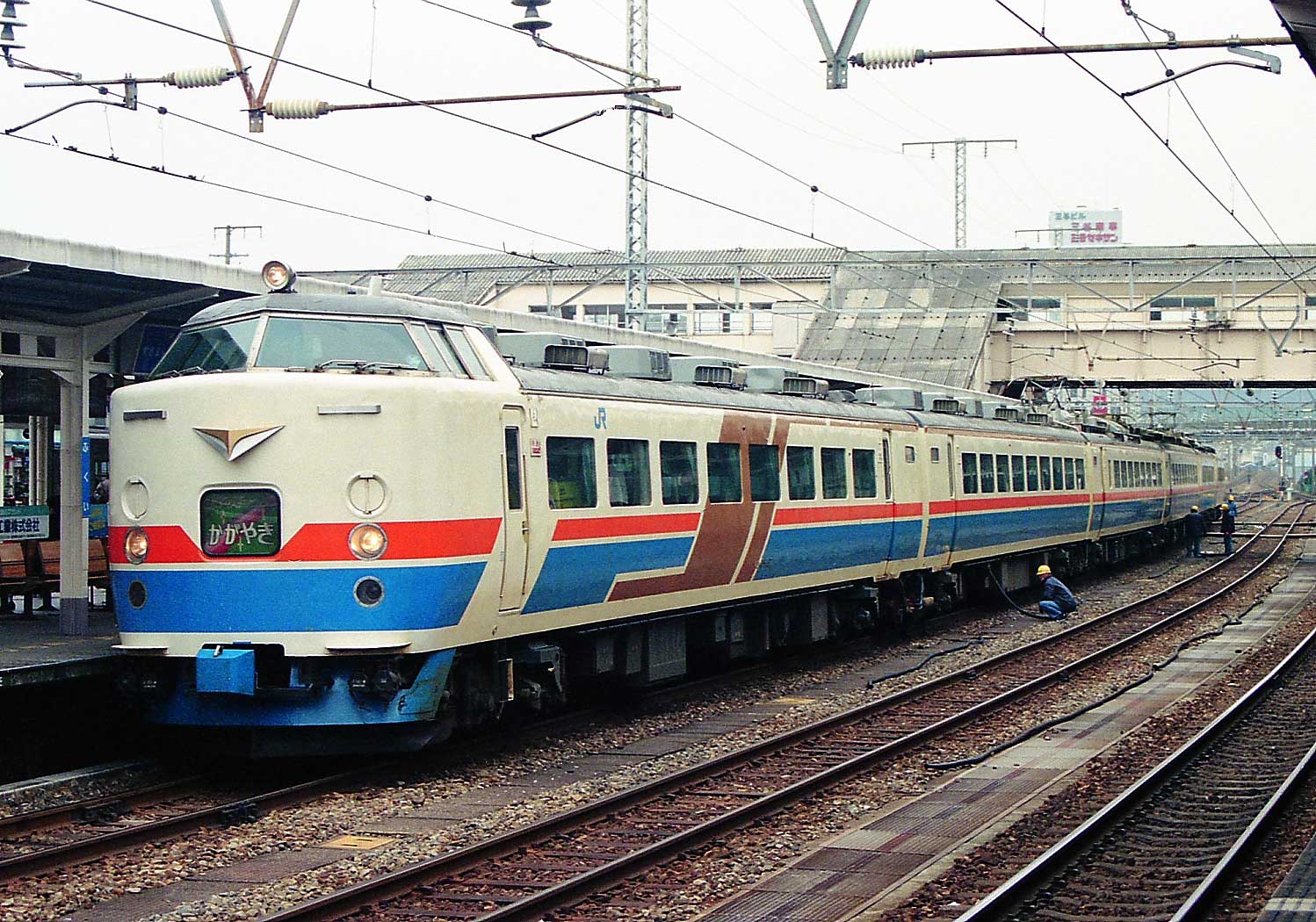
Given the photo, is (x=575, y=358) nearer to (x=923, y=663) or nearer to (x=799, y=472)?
(x=799, y=472)

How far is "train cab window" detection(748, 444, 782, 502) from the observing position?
15.8 metres

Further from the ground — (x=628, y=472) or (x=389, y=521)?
(x=628, y=472)

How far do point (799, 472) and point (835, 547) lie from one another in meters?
1.38

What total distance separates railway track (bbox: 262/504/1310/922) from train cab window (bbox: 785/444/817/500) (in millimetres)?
2382

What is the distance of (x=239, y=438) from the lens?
10.7m

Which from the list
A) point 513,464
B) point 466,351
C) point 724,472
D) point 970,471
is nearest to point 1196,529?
point 970,471

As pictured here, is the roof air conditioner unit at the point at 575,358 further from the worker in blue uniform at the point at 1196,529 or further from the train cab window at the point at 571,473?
the worker in blue uniform at the point at 1196,529

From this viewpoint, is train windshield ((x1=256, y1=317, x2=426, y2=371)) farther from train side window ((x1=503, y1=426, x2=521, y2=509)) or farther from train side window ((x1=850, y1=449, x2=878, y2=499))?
train side window ((x1=850, y1=449, x2=878, y2=499))

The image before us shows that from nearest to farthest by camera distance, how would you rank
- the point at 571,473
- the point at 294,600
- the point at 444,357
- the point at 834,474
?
the point at 294,600 < the point at 444,357 < the point at 571,473 < the point at 834,474

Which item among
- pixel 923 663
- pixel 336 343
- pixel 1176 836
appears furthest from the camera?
pixel 923 663

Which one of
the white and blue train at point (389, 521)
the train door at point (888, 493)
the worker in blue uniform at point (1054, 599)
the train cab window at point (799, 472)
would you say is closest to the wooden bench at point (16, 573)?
the white and blue train at point (389, 521)

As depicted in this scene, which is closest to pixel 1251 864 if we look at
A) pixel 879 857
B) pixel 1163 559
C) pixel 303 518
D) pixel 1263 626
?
pixel 879 857

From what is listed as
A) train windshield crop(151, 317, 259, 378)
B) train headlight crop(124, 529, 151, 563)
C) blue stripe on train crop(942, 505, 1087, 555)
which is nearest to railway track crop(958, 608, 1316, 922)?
train headlight crop(124, 529, 151, 563)

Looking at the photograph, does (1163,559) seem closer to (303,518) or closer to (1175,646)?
(1175,646)
